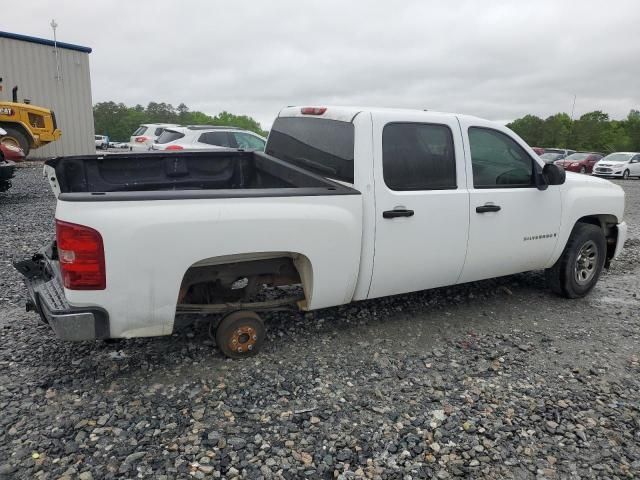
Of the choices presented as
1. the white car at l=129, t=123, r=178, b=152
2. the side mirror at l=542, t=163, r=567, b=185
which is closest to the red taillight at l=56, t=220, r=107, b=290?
the side mirror at l=542, t=163, r=567, b=185

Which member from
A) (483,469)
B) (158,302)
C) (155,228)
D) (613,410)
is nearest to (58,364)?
(158,302)

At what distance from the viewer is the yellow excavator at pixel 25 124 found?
14945 mm

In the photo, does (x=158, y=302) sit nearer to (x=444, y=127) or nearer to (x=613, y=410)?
(x=444, y=127)

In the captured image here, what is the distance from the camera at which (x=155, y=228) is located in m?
3.03

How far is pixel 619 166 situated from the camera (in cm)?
2578

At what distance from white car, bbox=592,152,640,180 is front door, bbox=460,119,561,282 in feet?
81.7

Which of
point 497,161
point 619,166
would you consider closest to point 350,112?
point 497,161

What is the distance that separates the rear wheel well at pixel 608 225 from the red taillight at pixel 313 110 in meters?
3.01

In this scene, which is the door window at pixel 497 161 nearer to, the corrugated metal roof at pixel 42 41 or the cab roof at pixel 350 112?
the cab roof at pixel 350 112

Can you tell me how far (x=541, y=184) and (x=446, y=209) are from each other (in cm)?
123

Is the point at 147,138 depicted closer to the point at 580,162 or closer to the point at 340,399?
the point at 340,399

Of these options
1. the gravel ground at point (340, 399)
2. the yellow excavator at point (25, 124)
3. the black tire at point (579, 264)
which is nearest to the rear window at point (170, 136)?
the yellow excavator at point (25, 124)

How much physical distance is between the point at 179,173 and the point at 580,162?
2800 centimetres

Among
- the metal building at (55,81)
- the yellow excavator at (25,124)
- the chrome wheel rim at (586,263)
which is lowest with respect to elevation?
the chrome wheel rim at (586,263)
